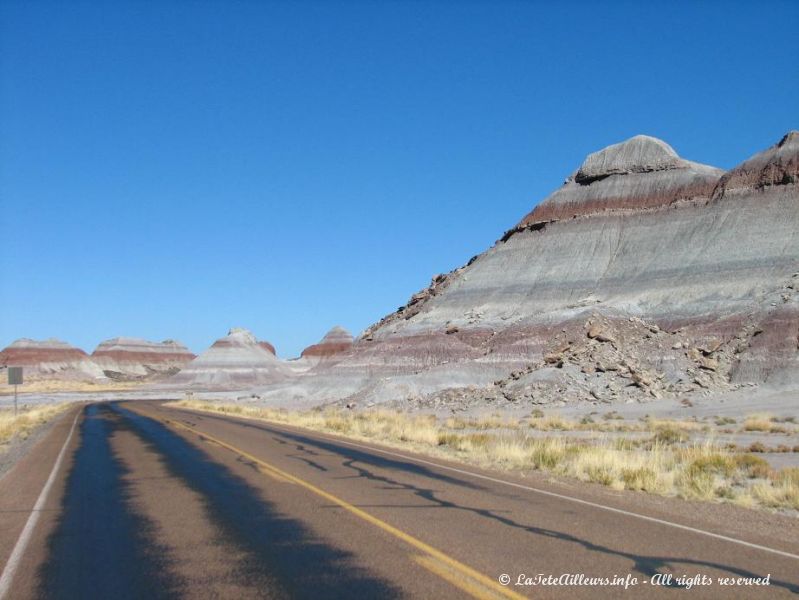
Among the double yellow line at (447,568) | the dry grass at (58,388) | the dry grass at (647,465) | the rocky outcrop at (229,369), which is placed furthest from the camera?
the rocky outcrop at (229,369)

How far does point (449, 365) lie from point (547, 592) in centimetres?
5170

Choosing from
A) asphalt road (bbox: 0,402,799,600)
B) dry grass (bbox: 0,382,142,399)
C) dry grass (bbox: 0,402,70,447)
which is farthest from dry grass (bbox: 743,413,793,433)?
dry grass (bbox: 0,382,142,399)

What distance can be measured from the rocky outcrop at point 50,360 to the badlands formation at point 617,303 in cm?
10833

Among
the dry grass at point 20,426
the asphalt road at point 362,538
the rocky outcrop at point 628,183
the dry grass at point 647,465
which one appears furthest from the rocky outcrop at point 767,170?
the dry grass at point 20,426

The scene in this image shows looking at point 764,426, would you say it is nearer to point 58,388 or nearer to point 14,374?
point 14,374

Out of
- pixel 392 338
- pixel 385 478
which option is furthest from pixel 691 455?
pixel 392 338

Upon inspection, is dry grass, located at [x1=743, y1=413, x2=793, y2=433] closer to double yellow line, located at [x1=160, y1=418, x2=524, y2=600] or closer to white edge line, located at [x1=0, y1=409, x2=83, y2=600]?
double yellow line, located at [x1=160, y1=418, x2=524, y2=600]

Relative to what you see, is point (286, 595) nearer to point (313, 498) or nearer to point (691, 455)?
point (313, 498)

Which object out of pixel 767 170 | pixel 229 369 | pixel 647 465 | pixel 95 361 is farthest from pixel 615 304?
pixel 95 361

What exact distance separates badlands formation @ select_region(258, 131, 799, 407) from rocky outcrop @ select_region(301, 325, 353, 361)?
9976cm

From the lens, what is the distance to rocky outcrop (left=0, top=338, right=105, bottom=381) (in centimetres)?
16388

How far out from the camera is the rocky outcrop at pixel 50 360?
164 meters

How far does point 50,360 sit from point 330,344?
219ft

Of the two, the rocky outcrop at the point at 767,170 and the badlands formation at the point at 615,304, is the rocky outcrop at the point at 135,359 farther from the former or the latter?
the rocky outcrop at the point at 767,170
